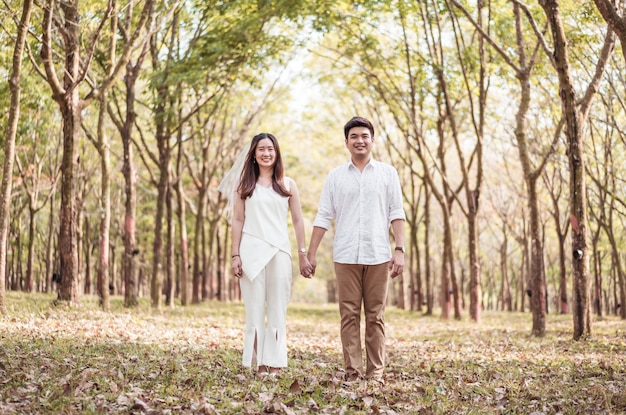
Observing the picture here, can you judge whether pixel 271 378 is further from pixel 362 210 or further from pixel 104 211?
pixel 104 211

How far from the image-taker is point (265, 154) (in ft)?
21.0

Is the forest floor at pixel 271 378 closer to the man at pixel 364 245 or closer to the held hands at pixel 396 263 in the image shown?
the man at pixel 364 245

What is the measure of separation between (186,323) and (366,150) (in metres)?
8.15

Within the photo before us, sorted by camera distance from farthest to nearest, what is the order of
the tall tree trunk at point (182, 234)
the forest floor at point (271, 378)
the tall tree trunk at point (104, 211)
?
the tall tree trunk at point (182, 234) → the tall tree trunk at point (104, 211) → the forest floor at point (271, 378)

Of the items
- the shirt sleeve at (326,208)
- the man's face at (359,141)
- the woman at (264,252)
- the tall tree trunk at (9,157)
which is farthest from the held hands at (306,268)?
the tall tree trunk at (9,157)

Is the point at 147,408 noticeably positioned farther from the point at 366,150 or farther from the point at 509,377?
the point at 509,377

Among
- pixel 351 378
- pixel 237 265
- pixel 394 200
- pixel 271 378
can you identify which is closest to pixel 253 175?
pixel 237 265

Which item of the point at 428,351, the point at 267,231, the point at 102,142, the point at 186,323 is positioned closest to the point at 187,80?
the point at 102,142

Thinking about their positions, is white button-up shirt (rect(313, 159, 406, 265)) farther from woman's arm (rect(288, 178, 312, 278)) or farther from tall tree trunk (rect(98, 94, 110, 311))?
tall tree trunk (rect(98, 94, 110, 311))

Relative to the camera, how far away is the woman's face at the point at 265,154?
6.40 metres

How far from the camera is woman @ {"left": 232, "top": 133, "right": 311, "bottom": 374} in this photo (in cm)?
631

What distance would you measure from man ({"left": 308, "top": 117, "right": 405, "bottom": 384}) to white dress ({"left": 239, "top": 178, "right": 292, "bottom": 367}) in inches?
14.0

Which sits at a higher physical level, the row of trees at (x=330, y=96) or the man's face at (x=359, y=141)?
the row of trees at (x=330, y=96)

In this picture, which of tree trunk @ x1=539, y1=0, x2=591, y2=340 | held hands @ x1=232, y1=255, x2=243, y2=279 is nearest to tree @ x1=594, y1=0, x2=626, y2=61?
tree trunk @ x1=539, y1=0, x2=591, y2=340
